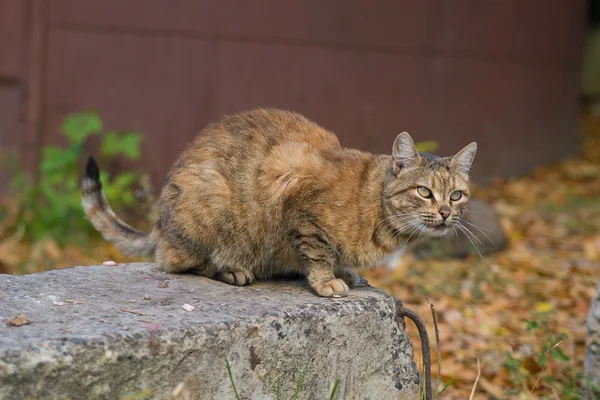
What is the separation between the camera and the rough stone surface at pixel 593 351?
3.72 m

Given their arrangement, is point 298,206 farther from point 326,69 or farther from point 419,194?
point 326,69

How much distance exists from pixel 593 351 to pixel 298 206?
1.54 m

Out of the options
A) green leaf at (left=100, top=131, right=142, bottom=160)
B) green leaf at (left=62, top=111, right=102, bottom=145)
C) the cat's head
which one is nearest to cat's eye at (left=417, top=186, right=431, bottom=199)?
the cat's head

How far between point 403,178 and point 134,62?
3890mm

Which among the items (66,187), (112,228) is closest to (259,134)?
(112,228)

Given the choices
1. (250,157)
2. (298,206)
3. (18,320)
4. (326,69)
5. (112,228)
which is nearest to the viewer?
(18,320)

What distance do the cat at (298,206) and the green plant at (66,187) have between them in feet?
9.20

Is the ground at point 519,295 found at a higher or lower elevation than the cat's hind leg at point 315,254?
lower

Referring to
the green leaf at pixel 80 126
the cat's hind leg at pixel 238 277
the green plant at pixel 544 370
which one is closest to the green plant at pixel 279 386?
the cat's hind leg at pixel 238 277

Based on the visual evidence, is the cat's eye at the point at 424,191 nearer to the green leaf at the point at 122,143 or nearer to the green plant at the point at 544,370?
the green plant at the point at 544,370

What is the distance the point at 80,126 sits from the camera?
6.32 meters

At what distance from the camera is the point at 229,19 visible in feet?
23.0

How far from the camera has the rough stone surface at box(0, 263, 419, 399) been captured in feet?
7.97

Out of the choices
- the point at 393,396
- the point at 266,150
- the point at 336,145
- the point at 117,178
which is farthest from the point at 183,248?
the point at 117,178
